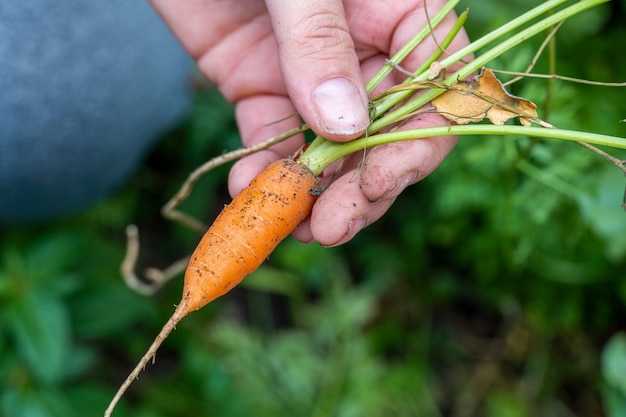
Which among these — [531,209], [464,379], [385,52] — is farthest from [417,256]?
[385,52]

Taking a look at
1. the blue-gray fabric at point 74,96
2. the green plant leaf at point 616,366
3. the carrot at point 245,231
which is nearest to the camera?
the carrot at point 245,231

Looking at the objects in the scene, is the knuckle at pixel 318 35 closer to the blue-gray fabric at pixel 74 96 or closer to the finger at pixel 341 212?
the finger at pixel 341 212

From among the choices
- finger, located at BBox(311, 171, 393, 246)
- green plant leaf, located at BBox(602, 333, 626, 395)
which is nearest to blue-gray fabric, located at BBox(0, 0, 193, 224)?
finger, located at BBox(311, 171, 393, 246)

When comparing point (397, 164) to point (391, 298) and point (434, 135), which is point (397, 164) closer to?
point (434, 135)

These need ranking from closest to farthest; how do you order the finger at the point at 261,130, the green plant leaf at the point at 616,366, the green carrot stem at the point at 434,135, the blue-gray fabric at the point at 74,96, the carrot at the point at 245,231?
1. the green carrot stem at the point at 434,135
2. the carrot at the point at 245,231
3. the finger at the point at 261,130
4. the blue-gray fabric at the point at 74,96
5. the green plant leaf at the point at 616,366

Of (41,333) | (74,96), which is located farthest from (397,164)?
(41,333)

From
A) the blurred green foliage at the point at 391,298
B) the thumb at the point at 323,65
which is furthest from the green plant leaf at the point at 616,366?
the thumb at the point at 323,65
